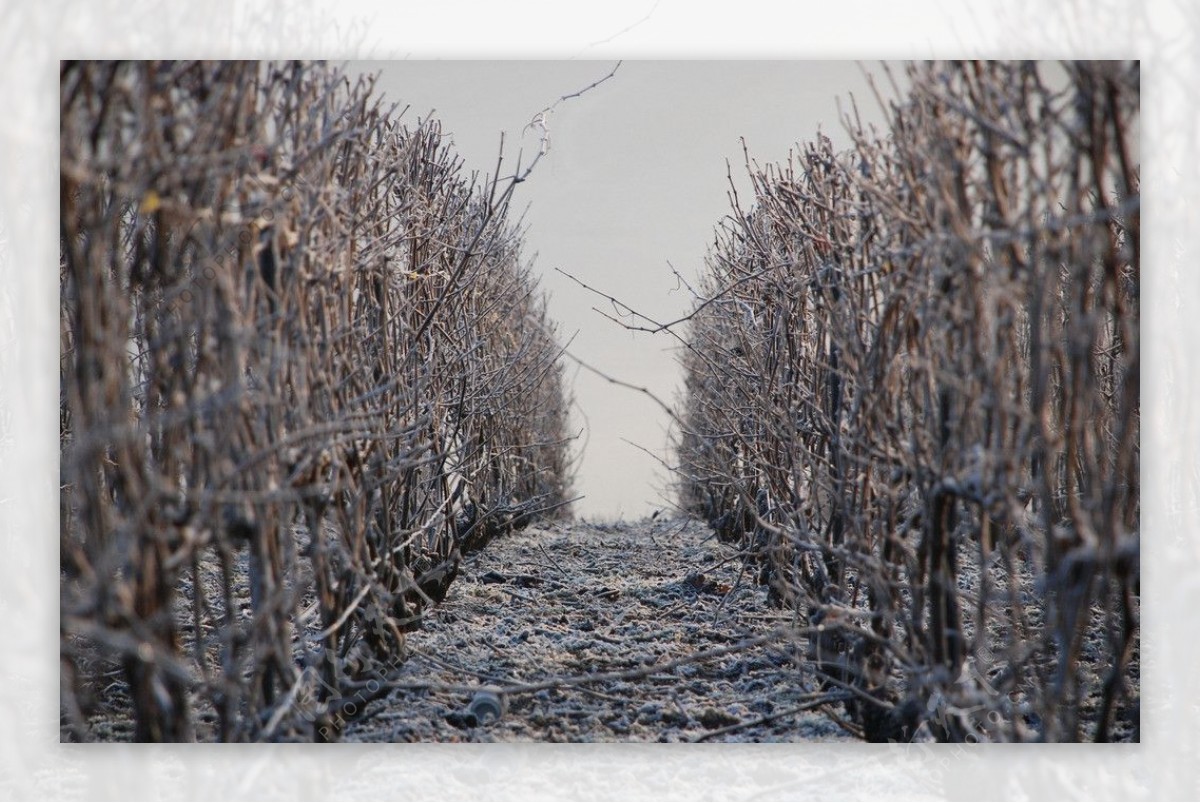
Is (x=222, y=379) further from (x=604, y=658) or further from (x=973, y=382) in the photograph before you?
(x=604, y=658)

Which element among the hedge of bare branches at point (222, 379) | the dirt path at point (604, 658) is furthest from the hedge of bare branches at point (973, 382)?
the hedge of bare branches at point (222, 379)

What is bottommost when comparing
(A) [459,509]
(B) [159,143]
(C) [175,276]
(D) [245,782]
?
(D) [245,782]

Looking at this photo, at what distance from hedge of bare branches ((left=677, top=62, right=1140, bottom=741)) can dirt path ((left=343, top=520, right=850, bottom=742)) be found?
0.89 feet

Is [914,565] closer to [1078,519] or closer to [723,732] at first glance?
[1078,519]

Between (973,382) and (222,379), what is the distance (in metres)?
1.35

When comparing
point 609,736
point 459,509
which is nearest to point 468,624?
point 459,509

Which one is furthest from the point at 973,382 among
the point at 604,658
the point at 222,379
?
the point at 604,658

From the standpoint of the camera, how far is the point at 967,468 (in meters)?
2.06

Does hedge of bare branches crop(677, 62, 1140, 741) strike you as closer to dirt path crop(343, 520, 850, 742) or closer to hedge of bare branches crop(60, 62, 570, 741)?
dirt path crop(343, 520, 850, 742)

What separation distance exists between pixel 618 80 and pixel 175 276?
1147mm

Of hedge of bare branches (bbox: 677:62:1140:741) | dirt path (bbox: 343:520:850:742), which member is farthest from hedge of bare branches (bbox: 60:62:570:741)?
hedge of bare branches (bbox: 677:62:1140:741)

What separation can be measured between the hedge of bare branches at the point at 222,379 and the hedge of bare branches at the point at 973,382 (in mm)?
962

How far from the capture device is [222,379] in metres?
1.96

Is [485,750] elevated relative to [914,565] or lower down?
lower down
